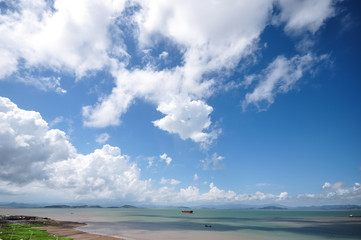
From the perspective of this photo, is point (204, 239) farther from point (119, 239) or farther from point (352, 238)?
point (352, 238)

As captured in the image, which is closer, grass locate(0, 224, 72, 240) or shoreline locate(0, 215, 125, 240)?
grass locate(0, 224, 72, 240)

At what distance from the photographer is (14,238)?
32750mm

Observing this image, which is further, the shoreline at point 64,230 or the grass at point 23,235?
the shoreline at point 64,230

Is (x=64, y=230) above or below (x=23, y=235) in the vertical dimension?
below

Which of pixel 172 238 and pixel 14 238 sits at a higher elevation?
pixel 14 238

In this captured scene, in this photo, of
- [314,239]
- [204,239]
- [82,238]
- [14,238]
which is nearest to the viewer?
[14,238]

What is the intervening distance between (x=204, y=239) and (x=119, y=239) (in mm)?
17720

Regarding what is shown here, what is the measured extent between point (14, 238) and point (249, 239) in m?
44.4

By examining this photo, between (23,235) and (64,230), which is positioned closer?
(23,235)

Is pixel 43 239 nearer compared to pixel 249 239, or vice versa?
pixel 43 239

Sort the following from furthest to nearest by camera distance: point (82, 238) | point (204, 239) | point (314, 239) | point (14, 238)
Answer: point (314, 239), point (204, 239), point (82, 238), point (14, 238)

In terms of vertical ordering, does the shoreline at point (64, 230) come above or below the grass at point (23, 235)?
below

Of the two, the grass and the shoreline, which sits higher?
the grass

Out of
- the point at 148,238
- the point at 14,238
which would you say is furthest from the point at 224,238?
the point at 14,238
